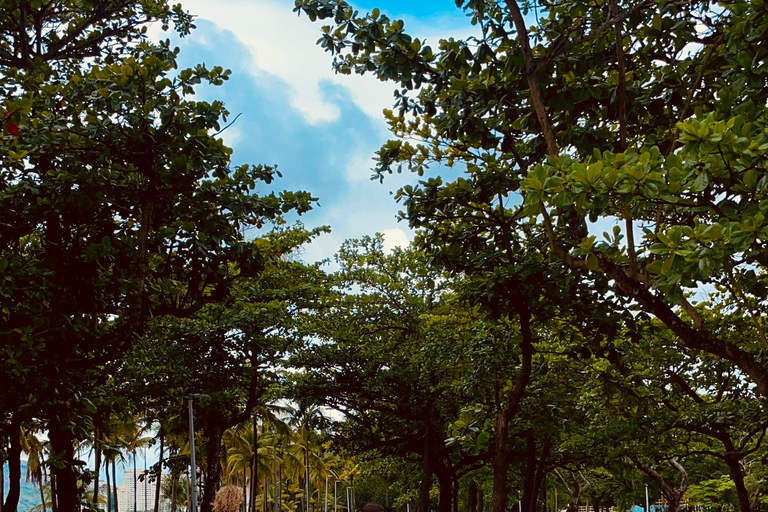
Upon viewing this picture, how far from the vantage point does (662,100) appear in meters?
6.65

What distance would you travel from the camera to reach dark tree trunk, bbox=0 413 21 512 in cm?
852

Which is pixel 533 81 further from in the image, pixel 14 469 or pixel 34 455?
pixel 34 455

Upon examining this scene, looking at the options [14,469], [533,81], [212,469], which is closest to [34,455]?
[212,469]

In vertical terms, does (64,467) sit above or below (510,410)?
below

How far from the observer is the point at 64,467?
7.53m

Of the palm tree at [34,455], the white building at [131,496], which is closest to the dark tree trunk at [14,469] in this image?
the palm tree at [34,455]

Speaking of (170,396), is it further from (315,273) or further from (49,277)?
(49,277)

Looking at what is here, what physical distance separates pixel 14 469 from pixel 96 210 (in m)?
3.98

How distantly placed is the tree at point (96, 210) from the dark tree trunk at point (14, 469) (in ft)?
1.70

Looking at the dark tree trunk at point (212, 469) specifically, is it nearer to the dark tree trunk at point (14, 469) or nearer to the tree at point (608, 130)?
the dark tree trunk at point (14, 469)

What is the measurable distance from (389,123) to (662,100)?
12.1 ft

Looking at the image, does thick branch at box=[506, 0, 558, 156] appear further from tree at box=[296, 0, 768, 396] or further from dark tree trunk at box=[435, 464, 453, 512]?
dark tree trunk at box=[435, 464, 453, 512]

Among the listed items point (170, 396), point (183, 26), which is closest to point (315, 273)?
point (170, 396)

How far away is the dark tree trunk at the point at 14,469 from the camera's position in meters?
8.52
